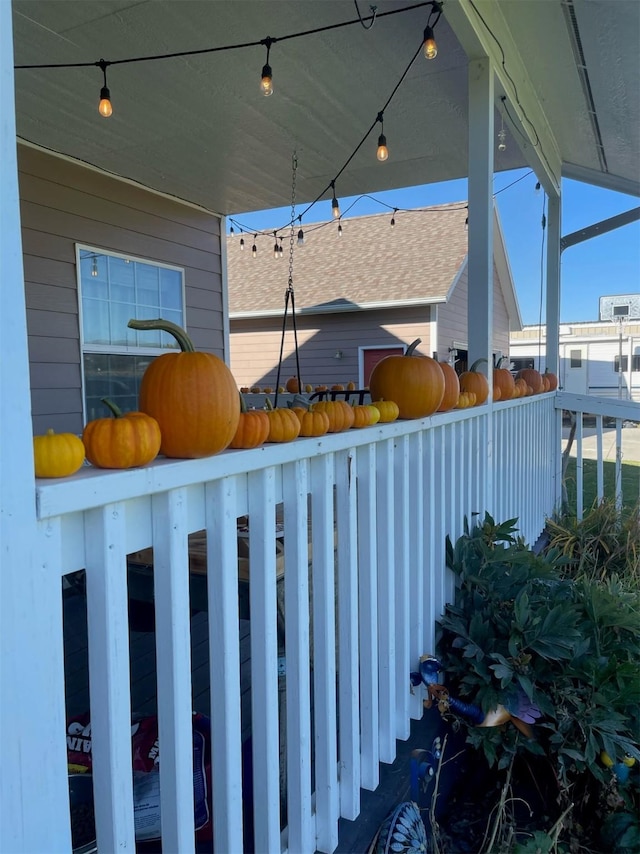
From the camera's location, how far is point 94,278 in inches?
167

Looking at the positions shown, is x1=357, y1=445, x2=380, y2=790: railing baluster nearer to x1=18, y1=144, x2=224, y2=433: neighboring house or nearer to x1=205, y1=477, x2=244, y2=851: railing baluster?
x1=205, y1=477, x2=244, y2=851: railing baluster

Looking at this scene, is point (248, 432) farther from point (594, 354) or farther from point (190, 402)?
point (594, 354)

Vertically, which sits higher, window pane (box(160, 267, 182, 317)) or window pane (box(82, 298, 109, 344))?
window pane (box(160, 267, 182, 317))

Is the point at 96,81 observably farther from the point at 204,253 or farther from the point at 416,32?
the point at 204,253

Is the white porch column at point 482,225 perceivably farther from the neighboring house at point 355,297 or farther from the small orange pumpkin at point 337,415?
the neighboring house at point 355,297

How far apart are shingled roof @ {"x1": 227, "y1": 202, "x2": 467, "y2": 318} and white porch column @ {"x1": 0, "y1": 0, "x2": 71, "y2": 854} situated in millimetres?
8931

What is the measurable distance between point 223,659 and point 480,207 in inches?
98.4

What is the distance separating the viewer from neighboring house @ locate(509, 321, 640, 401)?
19.8 meters

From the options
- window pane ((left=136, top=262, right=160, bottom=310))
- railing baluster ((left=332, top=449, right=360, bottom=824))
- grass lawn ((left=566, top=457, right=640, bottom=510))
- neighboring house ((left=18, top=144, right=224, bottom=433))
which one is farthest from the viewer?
grass lawn ((left=566, top=457, right=640, bottom=510))

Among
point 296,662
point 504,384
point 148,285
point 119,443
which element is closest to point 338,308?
point 148,285

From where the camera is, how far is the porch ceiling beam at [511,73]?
7.98 feet

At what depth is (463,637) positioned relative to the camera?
209 cm

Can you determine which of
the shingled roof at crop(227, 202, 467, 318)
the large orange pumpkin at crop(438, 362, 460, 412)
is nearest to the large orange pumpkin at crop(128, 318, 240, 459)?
the large orange pumpkin at crop(438, 362, 460, 412)

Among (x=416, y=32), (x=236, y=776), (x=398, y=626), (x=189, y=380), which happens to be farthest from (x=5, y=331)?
(x=416, y=32)
